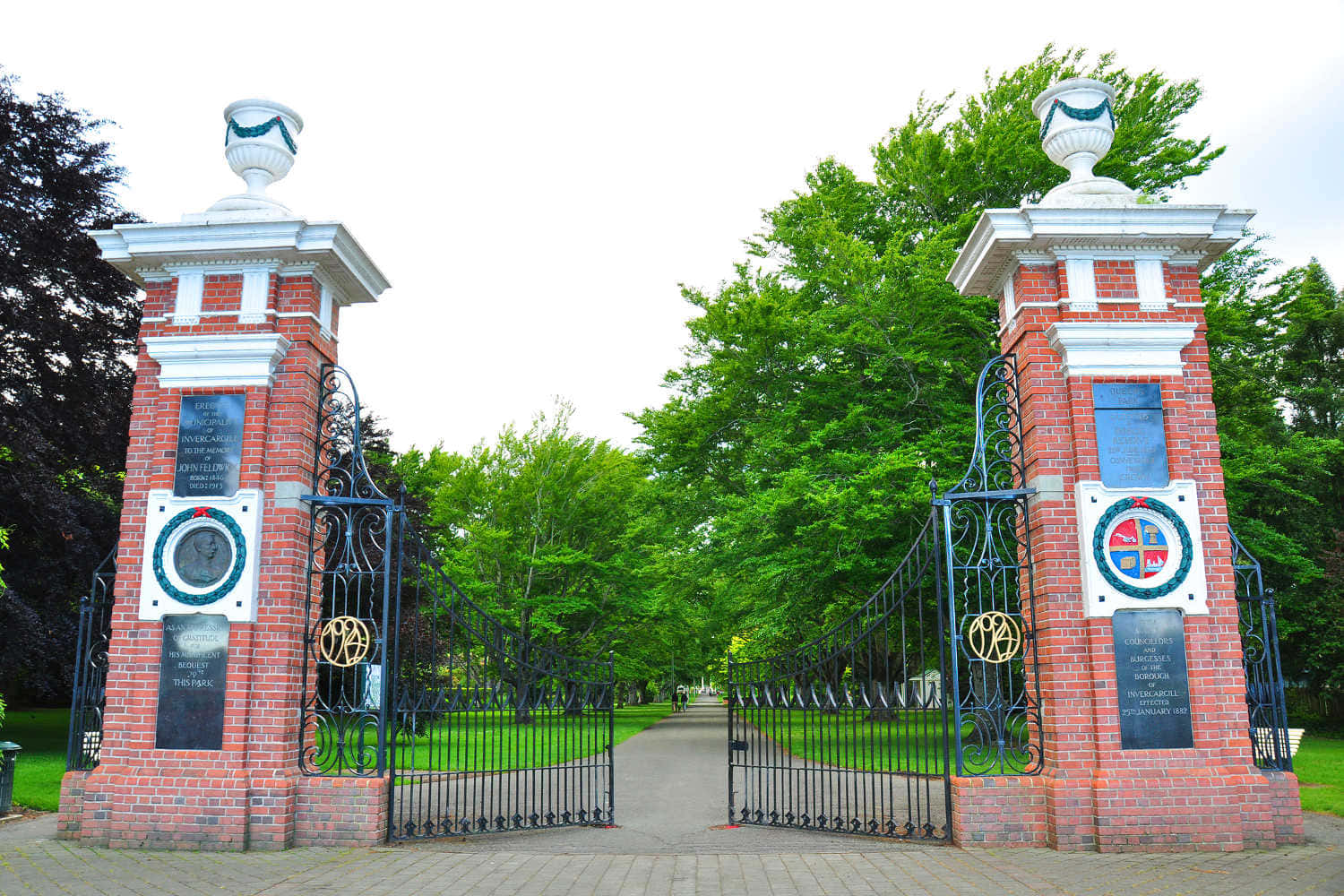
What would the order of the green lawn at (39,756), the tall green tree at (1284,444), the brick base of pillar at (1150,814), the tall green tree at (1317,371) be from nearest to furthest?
the brick base of pillar at (1150,814)
the green lawn at (39,756)
the tall green tree at (1284,444)
the tall green tree at (1317,371)

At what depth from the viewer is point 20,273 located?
48.0ft

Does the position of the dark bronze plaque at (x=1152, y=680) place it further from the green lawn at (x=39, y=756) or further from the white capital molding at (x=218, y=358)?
the green lawn at (x=39, y=756)

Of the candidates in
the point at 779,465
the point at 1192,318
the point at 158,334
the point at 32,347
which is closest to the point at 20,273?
the point at 32,347

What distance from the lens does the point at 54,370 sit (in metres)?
15.5

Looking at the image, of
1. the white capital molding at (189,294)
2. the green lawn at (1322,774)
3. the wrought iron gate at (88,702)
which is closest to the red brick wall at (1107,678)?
the green lawn at (1322,774)

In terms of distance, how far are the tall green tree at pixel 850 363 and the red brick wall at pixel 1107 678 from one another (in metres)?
6.21

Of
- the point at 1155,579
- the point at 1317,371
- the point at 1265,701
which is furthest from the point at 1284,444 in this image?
the point at 1155,579

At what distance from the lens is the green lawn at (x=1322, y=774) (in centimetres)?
955

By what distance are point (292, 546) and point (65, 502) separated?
9.73m

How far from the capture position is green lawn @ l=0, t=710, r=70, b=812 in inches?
400

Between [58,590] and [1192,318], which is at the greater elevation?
→ [1192,318]

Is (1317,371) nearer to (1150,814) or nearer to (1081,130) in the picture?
(1081,130)

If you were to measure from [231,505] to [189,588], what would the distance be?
731mm

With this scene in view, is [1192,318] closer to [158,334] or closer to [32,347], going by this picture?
[158,334]
